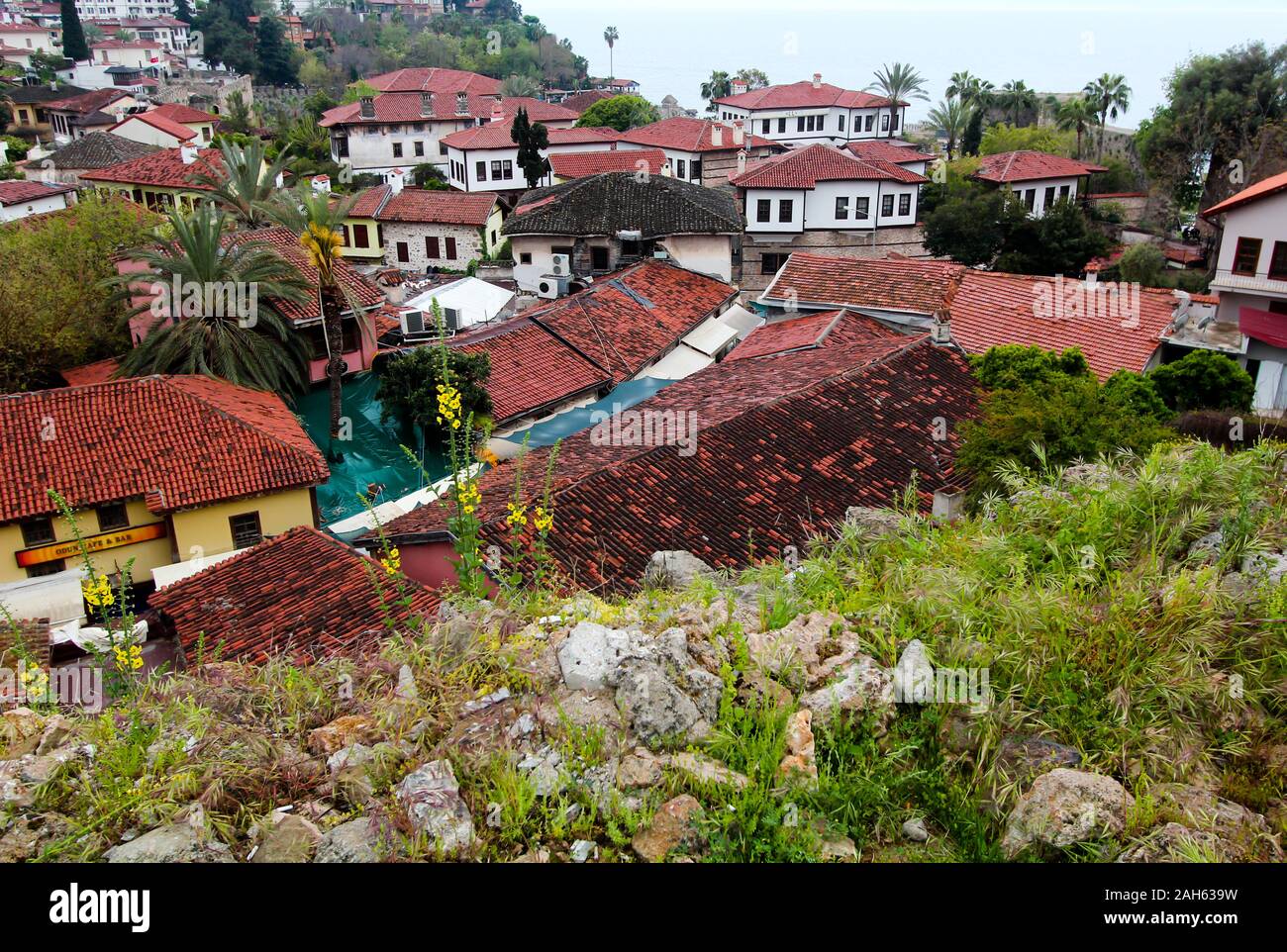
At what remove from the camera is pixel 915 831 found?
474 centimetres

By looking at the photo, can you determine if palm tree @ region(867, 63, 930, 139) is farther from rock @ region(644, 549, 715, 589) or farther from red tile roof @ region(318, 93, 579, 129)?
rock @ region(644, 549, 715, 589)

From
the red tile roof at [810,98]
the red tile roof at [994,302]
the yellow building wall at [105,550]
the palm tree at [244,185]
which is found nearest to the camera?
the yellow building wall at [105,550]

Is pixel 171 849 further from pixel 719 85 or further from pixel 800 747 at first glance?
pixel 719 85

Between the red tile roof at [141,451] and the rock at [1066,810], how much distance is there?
16.0 m

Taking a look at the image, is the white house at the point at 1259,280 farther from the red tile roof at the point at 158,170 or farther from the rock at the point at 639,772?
the red tile roof at the point at 158,170

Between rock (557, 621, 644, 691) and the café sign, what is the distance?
14733mm

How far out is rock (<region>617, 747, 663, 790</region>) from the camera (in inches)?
185

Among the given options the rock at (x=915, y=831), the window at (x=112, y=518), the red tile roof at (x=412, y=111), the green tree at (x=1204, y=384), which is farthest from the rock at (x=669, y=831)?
the red tile roof at (x=412, y=111)

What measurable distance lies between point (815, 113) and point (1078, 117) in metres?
19.8

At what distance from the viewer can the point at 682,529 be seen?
13641 millimetres

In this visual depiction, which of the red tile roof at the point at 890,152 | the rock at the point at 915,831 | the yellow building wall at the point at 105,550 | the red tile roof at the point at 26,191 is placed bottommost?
the yellow building wall at the point at 105,550

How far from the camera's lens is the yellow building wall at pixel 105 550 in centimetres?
1662
